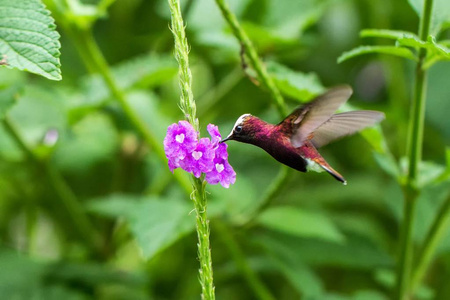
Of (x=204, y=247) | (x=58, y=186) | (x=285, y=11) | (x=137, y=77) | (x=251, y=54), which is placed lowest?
→ (x=204, y=247)

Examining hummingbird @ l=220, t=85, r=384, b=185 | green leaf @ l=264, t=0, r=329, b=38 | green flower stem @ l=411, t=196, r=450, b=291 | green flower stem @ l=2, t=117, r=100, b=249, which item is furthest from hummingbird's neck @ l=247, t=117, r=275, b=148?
green leaf @ l=264, t=0, r=329, b=38

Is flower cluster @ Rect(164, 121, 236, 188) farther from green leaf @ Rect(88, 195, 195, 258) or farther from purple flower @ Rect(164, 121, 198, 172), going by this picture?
green leaf @ Rect(88, 195, 195, 258)

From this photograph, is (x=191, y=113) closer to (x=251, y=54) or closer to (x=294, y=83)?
(x=251, y=54)

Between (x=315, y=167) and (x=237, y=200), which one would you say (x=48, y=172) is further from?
(x=315, y=167)

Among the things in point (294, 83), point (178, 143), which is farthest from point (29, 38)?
point (294, 83)

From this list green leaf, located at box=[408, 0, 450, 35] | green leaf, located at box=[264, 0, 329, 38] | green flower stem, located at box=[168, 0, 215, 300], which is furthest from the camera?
Answer: green leaf, located at box=[264, 0, 329, 38]

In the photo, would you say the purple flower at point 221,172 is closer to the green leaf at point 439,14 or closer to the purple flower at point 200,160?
the purple flower at point 200,160

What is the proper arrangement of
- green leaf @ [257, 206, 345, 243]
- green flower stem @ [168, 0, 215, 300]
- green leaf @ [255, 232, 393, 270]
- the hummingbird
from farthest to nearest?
1. green leaf @ [255, 232, 393, 270]
2. green leaf @ [257, 206, 345, 243]
3. the hummingbird
4. green flower stem @ [168, 0, 215, 300]

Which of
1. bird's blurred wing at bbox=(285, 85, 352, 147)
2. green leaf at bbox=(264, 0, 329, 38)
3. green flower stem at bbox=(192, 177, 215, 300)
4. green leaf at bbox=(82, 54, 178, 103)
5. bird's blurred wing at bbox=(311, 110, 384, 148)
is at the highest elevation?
green leaf at bbox=(264, 0, 329, 38)
